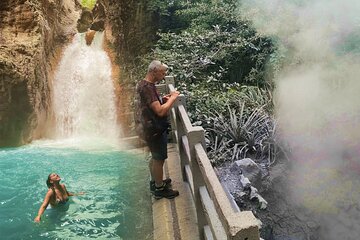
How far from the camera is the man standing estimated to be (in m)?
3.97

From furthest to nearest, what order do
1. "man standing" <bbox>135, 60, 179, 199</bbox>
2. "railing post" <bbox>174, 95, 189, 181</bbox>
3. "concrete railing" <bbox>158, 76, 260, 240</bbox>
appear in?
"railing post" <bbox>174, 95, 189, 181</bbox> → "man standing" <bbox>135, 60, 179, 199</bbox> → "concrete railing" <bbox>158, 76, 260, 240</bbox>

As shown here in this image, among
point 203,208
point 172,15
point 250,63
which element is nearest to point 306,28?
point 250,63

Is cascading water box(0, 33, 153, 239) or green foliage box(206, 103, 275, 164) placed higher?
green foliage box(206, 103, 275, 164)

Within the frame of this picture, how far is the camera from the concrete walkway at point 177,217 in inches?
141

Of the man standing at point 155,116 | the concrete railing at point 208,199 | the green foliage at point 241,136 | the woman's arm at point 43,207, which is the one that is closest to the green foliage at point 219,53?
the green foliage at point 241,136

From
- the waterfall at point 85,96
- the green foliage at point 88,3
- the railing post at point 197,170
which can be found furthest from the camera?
the green foliage at point 88,3

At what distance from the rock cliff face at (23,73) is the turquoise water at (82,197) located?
2.43 metres

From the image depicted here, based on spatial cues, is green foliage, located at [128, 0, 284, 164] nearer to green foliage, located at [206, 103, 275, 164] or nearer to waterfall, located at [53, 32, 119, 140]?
green foliage, located at [206, 103, 275, 164]

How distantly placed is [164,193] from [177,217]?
0.54 metres

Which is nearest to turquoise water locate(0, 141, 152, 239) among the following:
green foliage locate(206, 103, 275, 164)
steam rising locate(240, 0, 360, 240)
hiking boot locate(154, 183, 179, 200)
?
hiking boot locate(154, 183, 179, 200)

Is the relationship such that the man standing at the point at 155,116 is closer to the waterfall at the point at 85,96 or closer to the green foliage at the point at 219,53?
the green foliage at the point at 219,53

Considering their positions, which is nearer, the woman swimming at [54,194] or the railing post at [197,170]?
the railing post at [197,170]

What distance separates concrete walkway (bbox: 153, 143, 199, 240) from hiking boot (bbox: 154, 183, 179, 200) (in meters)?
0.05

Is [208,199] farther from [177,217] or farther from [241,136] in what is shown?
[241,136]
